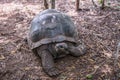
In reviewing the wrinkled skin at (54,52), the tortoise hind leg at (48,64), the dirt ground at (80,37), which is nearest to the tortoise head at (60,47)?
the wrinkled skin at (54,52)

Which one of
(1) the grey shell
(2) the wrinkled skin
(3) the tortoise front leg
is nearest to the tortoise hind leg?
(2) the wrinkled skin

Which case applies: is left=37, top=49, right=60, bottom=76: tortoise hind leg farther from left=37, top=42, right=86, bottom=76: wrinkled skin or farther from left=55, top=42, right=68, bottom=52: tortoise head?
left=55, top=42, right=68, bottom=52: tortoise head

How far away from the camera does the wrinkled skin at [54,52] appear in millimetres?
3182

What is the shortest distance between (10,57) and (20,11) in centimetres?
196

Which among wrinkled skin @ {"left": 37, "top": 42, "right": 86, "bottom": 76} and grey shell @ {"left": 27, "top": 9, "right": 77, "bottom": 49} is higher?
grey shell @ {"left": 27, "top": 9, "right": 77, "bottom": 49}

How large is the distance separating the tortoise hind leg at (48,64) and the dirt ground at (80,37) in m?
0.08

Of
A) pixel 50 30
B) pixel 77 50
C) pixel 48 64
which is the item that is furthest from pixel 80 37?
pixel 48 64

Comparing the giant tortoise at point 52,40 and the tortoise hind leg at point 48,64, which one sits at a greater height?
the giant tortoise at point 52,40

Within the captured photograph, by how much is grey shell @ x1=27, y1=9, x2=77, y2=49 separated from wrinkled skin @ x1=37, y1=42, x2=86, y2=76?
8cm

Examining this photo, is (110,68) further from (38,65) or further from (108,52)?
(38,65)

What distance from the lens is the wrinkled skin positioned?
125 inches

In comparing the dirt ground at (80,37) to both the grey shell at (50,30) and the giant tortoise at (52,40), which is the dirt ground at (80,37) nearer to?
the giant tortoise at (52,40)

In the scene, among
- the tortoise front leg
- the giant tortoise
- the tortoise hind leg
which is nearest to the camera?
the tortoise hind leg

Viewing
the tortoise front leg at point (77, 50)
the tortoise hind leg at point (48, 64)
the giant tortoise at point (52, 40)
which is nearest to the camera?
the tortoise hind leg at point (48, 64)
